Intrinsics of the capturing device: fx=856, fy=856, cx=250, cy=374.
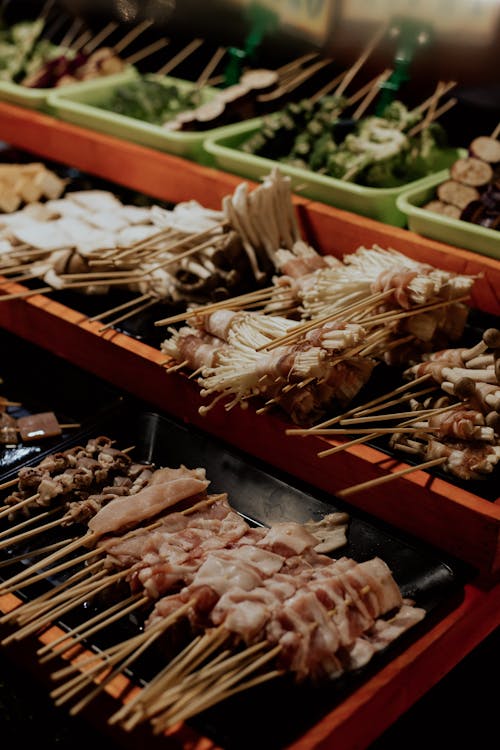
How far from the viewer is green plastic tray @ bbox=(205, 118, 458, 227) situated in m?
3.94

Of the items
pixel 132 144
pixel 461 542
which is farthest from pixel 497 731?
pixel 132 144

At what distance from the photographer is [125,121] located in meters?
4.81

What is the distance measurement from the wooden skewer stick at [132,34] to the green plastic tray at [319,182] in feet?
5.65

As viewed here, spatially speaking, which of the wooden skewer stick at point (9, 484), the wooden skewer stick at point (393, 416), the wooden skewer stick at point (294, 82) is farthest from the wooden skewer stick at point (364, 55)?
the wooden skewer stick at point (9, 484)

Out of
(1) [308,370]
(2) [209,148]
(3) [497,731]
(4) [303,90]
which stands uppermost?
(4) [303,90]

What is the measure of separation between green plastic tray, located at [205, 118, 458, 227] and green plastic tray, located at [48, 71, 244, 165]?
0.36 feet

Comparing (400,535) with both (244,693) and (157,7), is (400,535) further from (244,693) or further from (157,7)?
(157,7)

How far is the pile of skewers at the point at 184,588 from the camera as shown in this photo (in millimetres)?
2285

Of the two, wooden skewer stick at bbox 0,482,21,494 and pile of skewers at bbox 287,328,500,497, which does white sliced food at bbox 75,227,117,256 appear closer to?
wooden skewer stick at bbox 0,482,21,494

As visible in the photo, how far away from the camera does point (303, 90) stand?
5.19 metres

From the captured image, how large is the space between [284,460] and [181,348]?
596 millimetres

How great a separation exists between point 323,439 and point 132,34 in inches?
160

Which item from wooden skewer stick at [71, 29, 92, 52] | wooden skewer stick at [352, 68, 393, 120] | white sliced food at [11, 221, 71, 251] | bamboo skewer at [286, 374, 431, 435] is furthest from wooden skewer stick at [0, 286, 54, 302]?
wooden skewer stick at [71, 29, 92, 52]

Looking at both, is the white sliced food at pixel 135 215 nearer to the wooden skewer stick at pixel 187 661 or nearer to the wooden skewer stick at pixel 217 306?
the wooden skewer stick at pixel 217 306
